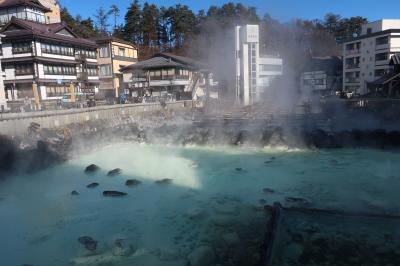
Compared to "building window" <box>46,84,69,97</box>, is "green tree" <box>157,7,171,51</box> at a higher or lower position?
higher

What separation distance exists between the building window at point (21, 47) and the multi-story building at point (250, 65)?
1148 cm

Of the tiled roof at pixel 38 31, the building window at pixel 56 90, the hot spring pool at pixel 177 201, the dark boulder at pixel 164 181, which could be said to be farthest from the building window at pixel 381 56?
the dark boulder at pixel 164 181

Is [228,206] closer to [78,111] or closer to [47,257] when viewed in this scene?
[47,257]

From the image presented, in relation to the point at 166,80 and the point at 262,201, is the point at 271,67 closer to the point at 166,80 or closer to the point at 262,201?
the point at 166,80

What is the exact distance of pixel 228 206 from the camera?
18.9 ft

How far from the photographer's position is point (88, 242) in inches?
182

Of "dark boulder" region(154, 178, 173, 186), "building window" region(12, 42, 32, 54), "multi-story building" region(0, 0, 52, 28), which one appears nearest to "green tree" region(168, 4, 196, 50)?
"multi-story building" region(0, 0, 52, 28)

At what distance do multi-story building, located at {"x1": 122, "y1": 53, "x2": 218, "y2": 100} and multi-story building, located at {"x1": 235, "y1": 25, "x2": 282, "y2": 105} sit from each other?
4087mm

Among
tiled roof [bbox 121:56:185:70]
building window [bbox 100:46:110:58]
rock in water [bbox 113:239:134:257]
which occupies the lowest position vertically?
rock in water [bbox 113:239:134:257]

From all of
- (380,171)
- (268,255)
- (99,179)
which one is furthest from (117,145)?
(268,255)

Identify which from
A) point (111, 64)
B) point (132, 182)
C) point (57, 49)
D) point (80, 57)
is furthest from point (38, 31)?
point (132, 182)

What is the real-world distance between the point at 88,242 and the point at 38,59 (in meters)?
16.4

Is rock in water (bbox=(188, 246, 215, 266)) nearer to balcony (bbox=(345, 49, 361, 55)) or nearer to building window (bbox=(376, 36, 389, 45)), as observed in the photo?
building window (bbox=(376, 36, 389, 45))

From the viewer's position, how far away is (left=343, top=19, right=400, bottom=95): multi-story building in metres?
23.1
